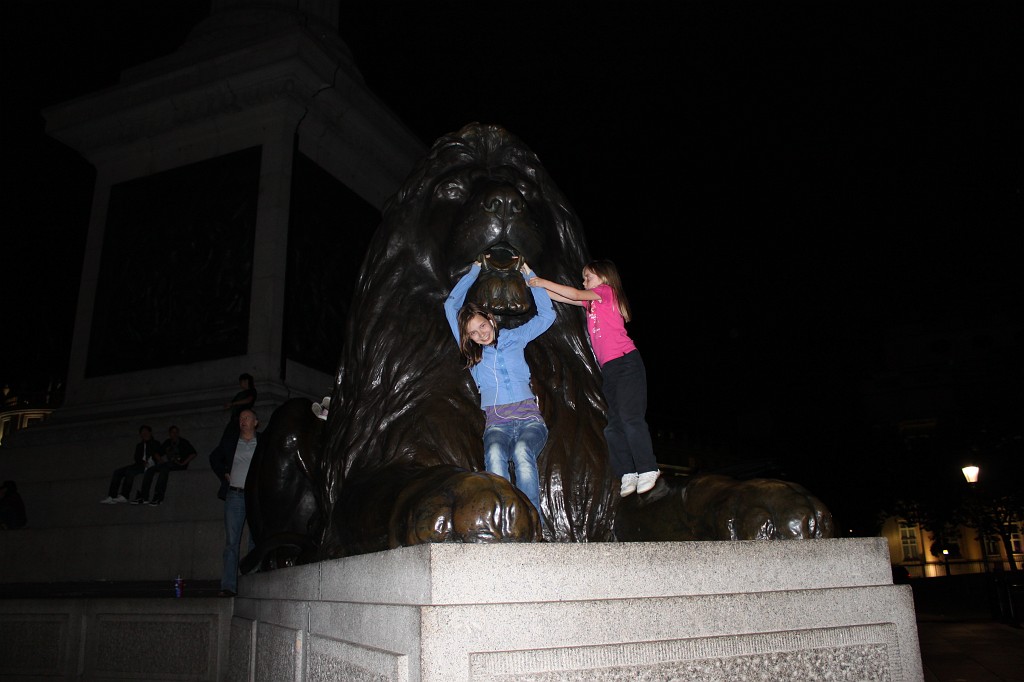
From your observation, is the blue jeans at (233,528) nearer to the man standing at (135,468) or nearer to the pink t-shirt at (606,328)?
the man standing at (135,468)

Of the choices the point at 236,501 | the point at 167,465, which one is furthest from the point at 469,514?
the point at 167,465

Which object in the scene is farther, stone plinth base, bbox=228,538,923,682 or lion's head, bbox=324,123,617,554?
lion's head, bbox=324,123,617,554

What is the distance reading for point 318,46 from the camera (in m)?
8.04

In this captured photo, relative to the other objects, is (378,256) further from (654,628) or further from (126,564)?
(126,564)

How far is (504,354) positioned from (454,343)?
308 mm

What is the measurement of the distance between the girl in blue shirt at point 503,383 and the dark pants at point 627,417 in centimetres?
33

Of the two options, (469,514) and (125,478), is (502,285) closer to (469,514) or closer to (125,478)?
(469,514)

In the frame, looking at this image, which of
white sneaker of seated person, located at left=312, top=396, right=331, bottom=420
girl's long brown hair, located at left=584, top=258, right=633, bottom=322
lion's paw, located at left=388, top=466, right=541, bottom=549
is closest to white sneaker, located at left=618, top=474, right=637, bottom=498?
girl's long brown hair, located at left=584, top=258, right=633, bottom=322

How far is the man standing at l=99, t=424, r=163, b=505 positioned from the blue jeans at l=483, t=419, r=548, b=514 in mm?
4879

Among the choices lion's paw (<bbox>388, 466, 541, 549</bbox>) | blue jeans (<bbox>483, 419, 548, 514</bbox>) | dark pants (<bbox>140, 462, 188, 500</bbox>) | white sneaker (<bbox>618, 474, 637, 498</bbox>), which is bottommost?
lion's paw (<bbox>388, 466, 541, 549</bbox>)

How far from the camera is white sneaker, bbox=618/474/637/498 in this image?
3.31 metres

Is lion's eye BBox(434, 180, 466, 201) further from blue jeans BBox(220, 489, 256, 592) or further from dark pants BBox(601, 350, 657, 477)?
blue jeans BBox(220, 489, 256, 592)

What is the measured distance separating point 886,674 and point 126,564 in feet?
20.3

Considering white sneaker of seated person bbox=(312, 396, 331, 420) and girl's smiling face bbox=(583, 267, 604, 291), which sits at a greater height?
girl's smiling face bbox=(583, 267, 604, 291)
